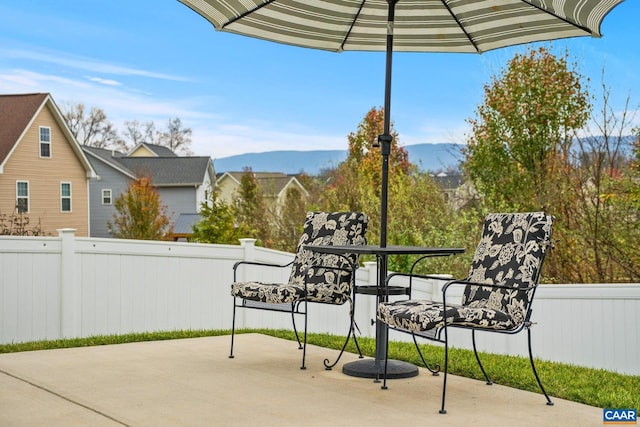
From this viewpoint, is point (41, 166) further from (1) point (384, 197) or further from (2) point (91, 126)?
(1) point (384, 197)

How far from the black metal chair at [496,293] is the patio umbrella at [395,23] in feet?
2.18

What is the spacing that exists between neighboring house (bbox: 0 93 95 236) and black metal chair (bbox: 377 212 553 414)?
20568 millimetres

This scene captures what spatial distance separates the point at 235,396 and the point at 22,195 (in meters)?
21.7

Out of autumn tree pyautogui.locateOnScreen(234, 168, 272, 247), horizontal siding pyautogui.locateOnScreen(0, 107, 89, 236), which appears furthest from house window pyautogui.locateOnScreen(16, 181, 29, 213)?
autumn tree pyautogui.locateOnScreen(234, 168, 272, 247)

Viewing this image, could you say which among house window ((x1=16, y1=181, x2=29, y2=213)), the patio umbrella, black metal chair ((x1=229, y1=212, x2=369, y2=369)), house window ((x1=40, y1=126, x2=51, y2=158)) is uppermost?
house window ((x1=40, y1=126, x2=51, y2=158))

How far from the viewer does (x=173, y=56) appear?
1826 inches

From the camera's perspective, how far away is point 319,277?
5.86m

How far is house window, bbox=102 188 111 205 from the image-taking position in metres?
32.4

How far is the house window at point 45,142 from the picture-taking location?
24.6m

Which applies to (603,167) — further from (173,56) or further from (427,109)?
(173,56)

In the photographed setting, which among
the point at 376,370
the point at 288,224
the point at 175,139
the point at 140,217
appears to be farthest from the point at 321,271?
the point at 175,139

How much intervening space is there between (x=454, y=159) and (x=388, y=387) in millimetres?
9199

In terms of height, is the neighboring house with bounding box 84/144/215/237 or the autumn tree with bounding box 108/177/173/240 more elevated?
the neighboring house with bounding box 84/144/215/237

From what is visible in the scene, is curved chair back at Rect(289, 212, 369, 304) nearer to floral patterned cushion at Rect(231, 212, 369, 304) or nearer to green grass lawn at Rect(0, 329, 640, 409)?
floral patterned cushion at Rect(231, 212, 369, 304)
